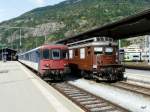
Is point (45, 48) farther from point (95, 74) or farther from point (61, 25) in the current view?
point (61, 25)

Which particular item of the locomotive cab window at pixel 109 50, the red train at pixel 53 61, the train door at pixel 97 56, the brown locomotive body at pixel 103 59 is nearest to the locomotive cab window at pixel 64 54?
the red train at pixel 53 61

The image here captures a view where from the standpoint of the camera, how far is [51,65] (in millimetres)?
25000

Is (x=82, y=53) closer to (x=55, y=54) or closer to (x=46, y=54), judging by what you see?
(x=55, y=54)

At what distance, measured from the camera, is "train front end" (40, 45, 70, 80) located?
24938 millimetres

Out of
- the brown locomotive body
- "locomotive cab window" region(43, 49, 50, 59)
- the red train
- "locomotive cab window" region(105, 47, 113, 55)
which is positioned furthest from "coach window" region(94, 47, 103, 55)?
"locomotive cab window" region(43, 49, 50, 59)

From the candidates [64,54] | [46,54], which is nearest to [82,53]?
[64,54]

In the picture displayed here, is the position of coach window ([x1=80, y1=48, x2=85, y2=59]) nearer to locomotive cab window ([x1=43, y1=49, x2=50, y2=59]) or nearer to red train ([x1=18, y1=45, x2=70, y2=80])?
red train ([x1=18, y1=45, x2=70, y2=80])

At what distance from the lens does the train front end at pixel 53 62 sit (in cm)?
2494

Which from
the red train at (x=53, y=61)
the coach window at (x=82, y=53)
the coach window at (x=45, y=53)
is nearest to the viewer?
the red train at (x=53, y=61)

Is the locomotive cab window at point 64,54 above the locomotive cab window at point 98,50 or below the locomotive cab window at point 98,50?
below

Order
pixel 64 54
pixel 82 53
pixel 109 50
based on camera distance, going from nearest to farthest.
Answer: pixel 109 50, pixel 64 54, pixel 82 53

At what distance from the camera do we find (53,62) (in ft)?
82.1

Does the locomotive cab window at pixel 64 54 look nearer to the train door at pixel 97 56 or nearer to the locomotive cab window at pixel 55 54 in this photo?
the locomotive cab window at pixel 55 54

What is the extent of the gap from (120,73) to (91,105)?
11.2 m
